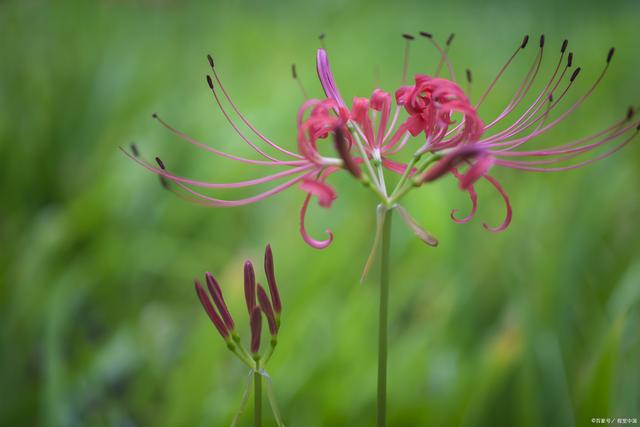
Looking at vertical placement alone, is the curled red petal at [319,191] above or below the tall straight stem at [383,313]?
above

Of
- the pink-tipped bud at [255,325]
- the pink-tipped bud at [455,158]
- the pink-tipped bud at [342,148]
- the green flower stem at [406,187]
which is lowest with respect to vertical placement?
the pink-tipped bud at [255,325]

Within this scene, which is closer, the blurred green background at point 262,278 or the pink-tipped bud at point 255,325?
the pink-tipped bud at point 255,325

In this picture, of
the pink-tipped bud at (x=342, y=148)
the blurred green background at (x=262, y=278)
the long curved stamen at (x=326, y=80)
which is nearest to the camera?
the pink-tipped bud at (x=342, y=148)

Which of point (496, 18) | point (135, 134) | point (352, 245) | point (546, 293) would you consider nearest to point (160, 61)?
point (135, 134)

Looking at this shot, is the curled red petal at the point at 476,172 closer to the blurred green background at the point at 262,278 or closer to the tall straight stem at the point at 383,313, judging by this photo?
the tall straight stem at the point at 383,313

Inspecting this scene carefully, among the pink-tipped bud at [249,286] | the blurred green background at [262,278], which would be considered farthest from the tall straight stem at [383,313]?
the blurred green background at [262,278]

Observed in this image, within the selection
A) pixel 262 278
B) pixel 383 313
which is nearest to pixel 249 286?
pixel 383 313

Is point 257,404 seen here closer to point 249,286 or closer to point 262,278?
point 249,286

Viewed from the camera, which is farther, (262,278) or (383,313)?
(262,278)
